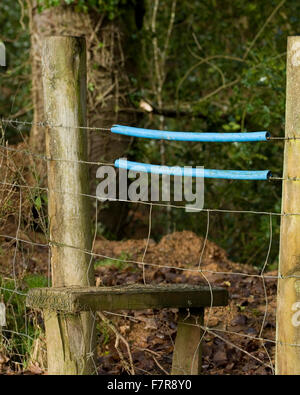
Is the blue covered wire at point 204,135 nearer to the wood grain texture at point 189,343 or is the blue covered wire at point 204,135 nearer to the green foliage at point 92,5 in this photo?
the wood grain texture at point 189,343

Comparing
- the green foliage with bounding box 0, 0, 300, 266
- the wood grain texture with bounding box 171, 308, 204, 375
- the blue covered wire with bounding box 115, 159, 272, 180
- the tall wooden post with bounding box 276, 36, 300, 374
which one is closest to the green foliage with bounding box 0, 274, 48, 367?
the wood grain texture with bounding box 171, 308, 204, 375

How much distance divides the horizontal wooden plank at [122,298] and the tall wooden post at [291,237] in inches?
20.3

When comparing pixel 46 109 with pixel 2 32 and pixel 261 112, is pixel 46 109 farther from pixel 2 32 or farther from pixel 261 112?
pixel 2 32

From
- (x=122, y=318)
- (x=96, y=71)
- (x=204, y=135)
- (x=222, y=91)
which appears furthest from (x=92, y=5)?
(x=204, y=135)

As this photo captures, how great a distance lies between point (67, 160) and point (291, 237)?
50.6 inches

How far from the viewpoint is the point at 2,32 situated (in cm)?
1220

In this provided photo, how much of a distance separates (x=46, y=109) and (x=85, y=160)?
0.33m

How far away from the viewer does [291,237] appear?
3125 mm

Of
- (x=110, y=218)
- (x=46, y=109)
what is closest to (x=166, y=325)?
(x=46, y=109)

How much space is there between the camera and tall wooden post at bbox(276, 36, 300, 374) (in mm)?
3098

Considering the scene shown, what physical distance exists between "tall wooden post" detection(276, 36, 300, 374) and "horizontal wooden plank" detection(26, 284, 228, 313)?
1.69 ft

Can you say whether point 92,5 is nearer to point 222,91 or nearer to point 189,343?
point 222,91

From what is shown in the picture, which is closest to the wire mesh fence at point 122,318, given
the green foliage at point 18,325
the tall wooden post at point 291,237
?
the green foliage at point 18,325

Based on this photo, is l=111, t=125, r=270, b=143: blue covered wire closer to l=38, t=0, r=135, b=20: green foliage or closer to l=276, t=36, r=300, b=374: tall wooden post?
l=276, t=36, r=300, b=374: tall wooden post
